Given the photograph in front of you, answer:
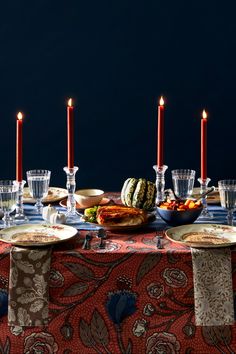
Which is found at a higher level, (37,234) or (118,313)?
(37,234)

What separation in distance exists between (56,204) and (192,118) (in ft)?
5.64

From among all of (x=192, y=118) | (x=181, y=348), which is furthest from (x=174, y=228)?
(x=192, y=118)

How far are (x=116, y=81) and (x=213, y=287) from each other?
2.28 m

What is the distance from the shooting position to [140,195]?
2.48 m

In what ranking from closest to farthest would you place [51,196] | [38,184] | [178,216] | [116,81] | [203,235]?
[203,235], [178,216], [38,184], [51,196], [116,81]

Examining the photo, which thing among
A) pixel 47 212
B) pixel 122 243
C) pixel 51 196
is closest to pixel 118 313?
pixel 122 243

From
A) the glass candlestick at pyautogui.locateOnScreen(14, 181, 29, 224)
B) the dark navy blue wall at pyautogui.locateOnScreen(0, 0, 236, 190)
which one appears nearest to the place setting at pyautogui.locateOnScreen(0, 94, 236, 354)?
the glass candlestick at pyautogui.locateOnScreen(14, 181, 29, 224)

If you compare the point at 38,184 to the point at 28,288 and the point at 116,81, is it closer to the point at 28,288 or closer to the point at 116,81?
the point at 28,288

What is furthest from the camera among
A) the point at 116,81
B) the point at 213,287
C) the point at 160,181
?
the point at 116,81

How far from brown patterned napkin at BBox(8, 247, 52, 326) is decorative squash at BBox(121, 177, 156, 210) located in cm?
50

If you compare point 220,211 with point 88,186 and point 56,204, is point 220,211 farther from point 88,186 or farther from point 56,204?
point 88,186

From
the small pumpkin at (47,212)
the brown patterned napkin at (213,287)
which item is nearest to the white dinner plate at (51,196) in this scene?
the small pumpkin at (47,212)

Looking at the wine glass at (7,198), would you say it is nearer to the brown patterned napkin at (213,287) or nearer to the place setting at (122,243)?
the place setting at (122,243)

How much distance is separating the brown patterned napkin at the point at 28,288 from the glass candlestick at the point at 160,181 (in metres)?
0.62
